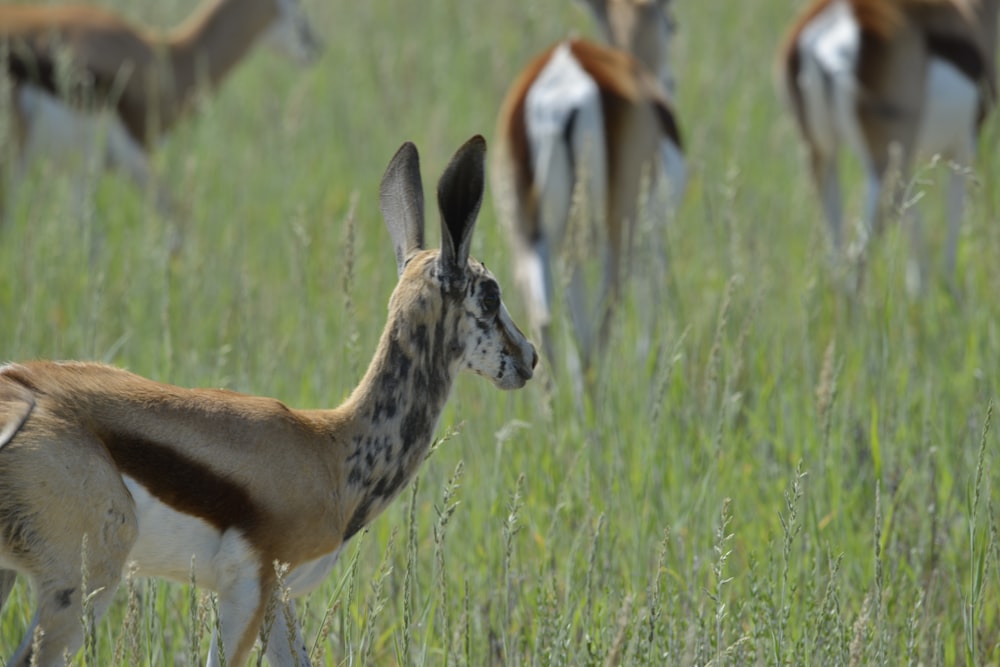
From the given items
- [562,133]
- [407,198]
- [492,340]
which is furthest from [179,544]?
[562,133]

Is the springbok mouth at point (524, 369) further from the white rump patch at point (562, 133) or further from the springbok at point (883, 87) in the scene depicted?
the springbok at point (883, 87)

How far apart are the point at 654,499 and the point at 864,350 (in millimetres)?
935

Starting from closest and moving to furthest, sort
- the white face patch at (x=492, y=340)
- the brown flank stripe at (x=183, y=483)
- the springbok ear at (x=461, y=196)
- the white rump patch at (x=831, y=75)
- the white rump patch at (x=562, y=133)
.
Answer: the brown flank stripe at (x=183, y=483) → the springbok ear at (x=461, y=196) → the white face patch at (x=492, y=340) → the white rump patch at (x=562, y=133) → the white rump patch at (x=831, y=75)

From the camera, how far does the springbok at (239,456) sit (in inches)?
83.8

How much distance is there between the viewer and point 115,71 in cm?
693

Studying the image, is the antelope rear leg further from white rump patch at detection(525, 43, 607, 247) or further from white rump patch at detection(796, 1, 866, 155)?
white rump patch at detection(796, 1, 866, 155)

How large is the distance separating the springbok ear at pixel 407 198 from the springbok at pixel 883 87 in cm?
361

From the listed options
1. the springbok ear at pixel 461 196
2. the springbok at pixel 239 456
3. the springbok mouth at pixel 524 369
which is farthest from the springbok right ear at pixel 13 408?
the springbok mouth at pixel 524 369

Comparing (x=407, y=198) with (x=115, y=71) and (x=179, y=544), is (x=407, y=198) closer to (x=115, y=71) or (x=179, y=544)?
(x=179, y=544)

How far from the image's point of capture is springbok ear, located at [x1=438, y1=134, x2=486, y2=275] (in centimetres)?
240

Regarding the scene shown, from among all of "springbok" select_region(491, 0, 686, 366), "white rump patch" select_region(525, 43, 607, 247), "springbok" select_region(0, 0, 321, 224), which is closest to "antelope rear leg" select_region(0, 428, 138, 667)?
"springbok" select_region(491, 0, 686, 366)

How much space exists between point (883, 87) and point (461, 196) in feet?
13.8

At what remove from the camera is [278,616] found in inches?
102

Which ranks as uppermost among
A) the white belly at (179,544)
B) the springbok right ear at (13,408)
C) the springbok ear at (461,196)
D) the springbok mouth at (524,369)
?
the springbok ear at (461,196)
